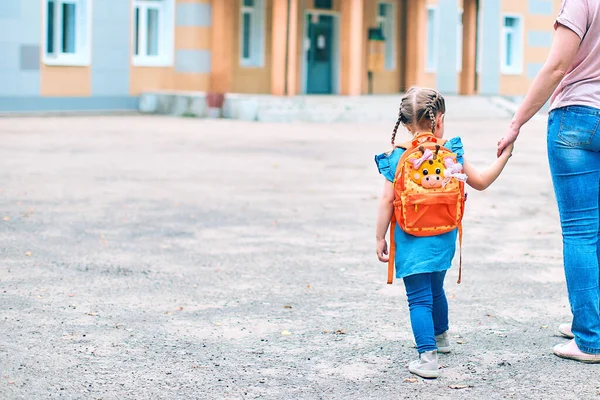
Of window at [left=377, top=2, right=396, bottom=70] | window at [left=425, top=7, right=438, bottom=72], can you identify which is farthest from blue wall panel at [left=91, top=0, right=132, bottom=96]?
window at [left=425, top=7, right=438, bottom=72]

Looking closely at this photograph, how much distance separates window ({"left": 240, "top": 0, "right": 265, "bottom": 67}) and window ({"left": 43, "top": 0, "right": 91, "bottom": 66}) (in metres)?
4.77

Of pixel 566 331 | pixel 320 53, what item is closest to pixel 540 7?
pixel 320 53

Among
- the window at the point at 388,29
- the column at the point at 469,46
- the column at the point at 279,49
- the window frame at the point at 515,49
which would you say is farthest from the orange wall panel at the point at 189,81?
the window frame at the point at 515,49

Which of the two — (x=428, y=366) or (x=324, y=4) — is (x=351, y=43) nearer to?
(x=324, y=4)

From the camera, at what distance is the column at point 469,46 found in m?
30.3

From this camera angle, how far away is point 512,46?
3559 centimetres

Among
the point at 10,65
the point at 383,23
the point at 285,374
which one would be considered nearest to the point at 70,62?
the point at 10,65

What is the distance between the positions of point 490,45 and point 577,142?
3044 cm

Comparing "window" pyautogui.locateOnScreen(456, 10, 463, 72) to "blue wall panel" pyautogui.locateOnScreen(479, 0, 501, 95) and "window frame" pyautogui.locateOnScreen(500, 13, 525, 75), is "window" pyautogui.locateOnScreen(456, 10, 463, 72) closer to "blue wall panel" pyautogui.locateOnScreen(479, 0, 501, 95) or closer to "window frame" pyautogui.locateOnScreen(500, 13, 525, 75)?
"blue wall panel" pyautogui.locateOnScreen(479, 0, 501, 95)

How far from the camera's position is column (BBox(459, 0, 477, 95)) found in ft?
99.3

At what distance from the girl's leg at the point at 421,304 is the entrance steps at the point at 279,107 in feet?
60.2

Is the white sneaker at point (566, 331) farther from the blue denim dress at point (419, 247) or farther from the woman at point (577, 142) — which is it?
the blue denim dress at point (419, 247)

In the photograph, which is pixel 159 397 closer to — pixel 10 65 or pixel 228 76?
pixel 10 65

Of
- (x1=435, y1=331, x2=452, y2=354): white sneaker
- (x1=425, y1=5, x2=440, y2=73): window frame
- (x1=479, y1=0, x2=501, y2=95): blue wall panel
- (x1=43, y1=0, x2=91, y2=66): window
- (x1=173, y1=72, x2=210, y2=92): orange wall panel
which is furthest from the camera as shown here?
(x1=479, y1=0, x2=501, y2=95): blue wall panel
